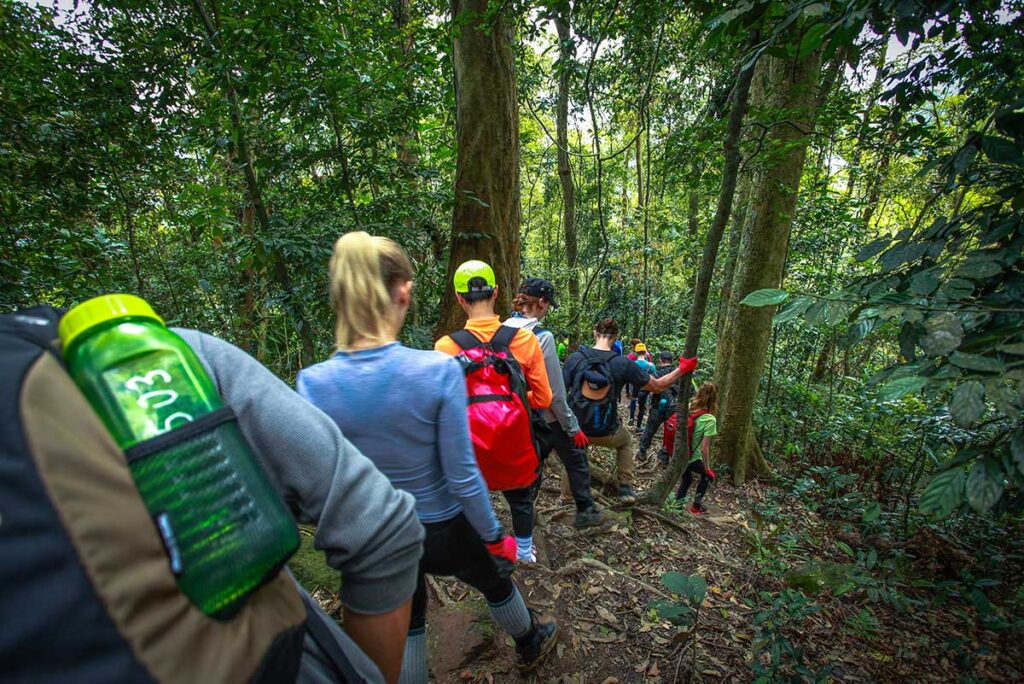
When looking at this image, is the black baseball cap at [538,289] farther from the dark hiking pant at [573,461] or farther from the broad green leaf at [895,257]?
the broad green leaf at [895,257]

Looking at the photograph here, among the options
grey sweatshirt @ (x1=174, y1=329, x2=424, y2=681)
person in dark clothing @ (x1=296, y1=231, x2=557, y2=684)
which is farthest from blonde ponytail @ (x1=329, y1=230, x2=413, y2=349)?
grey sweatshirt @ (x1=174, y1=329, x2=424, y2=681)

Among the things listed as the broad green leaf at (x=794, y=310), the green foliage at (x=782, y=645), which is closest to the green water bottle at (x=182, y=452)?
the broad green leaf at (x=794, y=310)

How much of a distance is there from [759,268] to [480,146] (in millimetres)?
4059

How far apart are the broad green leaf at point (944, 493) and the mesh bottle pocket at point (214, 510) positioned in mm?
2042

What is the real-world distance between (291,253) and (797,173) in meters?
6.11

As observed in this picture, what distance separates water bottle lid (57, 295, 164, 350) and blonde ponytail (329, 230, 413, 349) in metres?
0.90

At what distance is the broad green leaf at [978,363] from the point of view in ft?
4.58

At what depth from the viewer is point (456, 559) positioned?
1925mm

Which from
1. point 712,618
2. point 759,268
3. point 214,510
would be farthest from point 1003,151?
point 759,268

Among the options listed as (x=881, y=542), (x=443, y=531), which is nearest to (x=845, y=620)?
(x=881, y=542)

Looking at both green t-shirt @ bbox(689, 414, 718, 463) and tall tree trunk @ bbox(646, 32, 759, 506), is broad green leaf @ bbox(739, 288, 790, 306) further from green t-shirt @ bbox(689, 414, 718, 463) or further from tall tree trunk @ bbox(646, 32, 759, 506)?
green t-shirt @ bbox(689, 414, 718, 463)

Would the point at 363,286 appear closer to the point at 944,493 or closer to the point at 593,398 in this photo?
the point at 944,493

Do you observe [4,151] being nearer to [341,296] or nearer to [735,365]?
[341,296]

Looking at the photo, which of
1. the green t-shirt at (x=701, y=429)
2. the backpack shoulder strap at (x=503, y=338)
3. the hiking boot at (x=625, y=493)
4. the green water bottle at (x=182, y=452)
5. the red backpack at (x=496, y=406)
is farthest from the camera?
the green t-shirt at (x=701, y=429)
